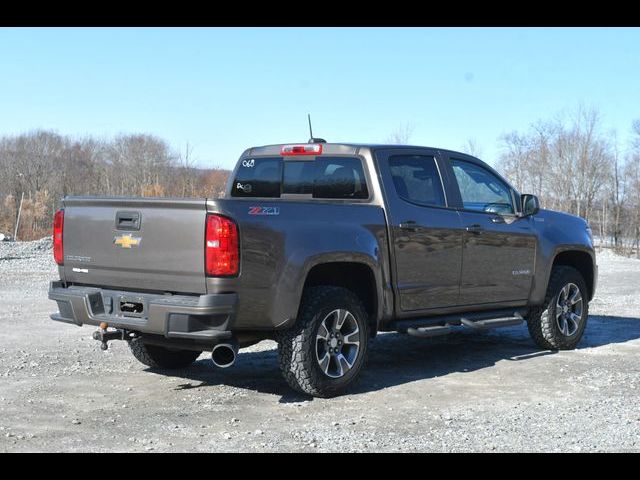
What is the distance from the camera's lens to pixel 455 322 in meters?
7.52

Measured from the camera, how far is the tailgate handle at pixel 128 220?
6023 mm

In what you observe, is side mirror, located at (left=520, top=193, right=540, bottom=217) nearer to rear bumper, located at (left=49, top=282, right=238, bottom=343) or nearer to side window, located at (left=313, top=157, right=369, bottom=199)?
side window, located at (left=313, top=157, right=369, bottom=199)

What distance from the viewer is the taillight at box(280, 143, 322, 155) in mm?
7328

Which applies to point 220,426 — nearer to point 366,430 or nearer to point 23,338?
point 366,430

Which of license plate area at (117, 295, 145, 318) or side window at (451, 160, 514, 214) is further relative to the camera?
side window at (451, 160, 514, 214)

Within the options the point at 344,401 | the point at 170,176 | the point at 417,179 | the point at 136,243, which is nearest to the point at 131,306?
A: the point at 136,243

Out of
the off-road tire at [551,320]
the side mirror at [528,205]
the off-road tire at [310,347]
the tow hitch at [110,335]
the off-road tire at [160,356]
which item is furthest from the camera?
the off-road tire at [551,320]

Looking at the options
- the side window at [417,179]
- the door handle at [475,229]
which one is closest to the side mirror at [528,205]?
the door handle at [475,229]

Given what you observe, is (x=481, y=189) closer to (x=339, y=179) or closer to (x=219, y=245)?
(x=339, y=179)

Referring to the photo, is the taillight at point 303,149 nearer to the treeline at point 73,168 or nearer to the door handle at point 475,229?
the door handle at point 475,229

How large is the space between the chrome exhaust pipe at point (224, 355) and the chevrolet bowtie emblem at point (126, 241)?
971 mm

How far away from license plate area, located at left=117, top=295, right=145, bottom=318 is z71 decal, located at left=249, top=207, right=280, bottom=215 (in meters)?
1.01

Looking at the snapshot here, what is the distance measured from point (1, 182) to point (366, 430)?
55.9 metres

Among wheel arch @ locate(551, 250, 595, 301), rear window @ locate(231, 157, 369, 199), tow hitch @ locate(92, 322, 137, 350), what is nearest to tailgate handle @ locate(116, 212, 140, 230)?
tow hitch @ locate(92, 322, 137, 350)
